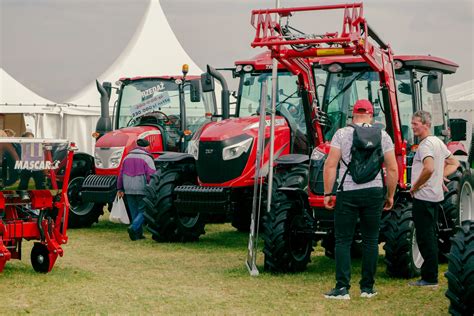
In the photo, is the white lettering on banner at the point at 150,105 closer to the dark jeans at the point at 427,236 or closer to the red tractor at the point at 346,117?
the red tractor at the point at 346,117

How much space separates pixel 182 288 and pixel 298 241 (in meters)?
1.46

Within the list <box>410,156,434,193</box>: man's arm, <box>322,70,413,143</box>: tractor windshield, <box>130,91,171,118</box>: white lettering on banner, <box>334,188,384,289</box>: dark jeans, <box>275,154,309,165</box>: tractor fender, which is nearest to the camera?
<box>334,188,384,289</box>: dark jeans

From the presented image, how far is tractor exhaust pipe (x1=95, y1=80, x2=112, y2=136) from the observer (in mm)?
14246

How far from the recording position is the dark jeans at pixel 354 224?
7.51 meters

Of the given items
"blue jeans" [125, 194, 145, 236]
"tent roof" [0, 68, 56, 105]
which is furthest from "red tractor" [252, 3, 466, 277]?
"tent roof" [0, 68, 56, 105]

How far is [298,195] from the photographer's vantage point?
29.7 ft

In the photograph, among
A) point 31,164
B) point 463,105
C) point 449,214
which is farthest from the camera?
point 463,105

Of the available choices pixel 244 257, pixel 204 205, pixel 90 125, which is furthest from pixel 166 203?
pixel 90 125

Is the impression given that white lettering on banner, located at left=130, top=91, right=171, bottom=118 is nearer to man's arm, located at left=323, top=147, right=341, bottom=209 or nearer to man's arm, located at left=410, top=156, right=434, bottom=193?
man's arm, located at left=410, top=156, right=434, bottom=193

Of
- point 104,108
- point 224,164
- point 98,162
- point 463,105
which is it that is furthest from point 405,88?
point 463,105

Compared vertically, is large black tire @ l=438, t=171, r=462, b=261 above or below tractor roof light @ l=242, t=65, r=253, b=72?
below

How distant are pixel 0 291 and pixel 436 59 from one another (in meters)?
5.43

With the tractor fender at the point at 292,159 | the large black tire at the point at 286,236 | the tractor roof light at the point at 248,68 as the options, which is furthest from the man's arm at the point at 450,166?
the tractor roof light at the point at 248,68

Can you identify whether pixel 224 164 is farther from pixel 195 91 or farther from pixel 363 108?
pixel 363 108
